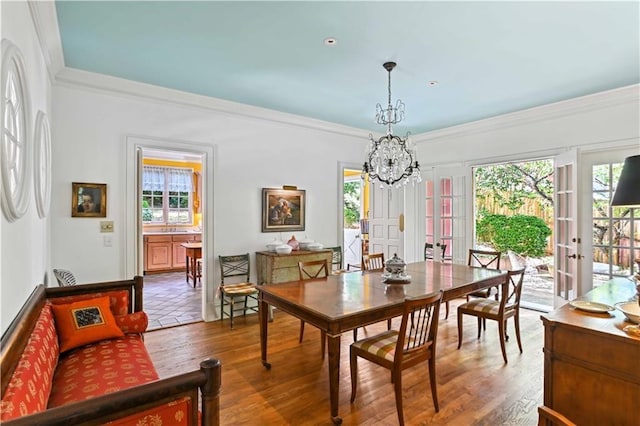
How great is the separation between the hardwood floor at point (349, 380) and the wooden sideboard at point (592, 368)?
2.32ft

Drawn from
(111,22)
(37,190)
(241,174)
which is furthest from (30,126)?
(241,174)

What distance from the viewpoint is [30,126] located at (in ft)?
6.77

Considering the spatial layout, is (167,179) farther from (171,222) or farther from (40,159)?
(40,159)

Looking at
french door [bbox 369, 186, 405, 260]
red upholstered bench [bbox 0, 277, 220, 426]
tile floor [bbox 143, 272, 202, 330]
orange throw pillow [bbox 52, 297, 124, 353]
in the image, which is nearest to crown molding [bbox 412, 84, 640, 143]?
Result: french door [bbox 369, 186, 405, 260]

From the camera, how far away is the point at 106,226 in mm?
3641

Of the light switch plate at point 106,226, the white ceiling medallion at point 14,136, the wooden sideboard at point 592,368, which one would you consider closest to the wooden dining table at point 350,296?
the wooden sideboard at point 592,368

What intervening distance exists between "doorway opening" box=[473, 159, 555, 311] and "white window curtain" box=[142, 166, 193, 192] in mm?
6979

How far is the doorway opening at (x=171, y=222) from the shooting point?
656 centimetres

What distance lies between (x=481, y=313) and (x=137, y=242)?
3782 mm

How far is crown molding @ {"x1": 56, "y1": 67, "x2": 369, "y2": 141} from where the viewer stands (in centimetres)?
341

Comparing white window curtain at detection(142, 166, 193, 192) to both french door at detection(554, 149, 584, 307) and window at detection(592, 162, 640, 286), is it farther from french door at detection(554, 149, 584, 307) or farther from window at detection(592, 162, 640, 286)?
window at detection(592, 162, 640, 286)

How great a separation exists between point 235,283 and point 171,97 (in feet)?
8.06

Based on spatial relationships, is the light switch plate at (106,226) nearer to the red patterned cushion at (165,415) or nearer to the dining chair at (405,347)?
the dining chair at (405,347)

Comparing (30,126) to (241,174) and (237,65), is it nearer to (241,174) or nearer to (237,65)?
(237,65)
